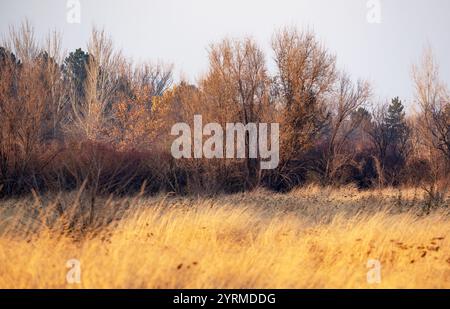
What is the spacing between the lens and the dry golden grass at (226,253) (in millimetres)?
4891

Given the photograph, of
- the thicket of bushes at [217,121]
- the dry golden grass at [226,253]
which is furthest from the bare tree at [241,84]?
the dry golden grass at [226,253]

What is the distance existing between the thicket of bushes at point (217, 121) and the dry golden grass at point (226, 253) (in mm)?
1882

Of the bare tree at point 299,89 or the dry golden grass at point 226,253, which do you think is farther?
the bare tree at point 299,89

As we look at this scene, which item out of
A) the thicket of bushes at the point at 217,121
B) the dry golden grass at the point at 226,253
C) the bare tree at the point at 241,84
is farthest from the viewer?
the bare tree at the point at 241,84

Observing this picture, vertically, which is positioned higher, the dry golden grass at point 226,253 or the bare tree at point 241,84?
the bare tree at point 241,84

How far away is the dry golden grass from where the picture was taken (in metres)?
4.89

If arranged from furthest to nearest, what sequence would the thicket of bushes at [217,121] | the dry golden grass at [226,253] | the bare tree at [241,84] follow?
1. the bare tree at [241,84]
2. the thicket of bushes at [217,121]
3. the dry golden grass at [226,253]

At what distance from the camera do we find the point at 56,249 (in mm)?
5586

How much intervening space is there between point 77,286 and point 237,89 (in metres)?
15.2

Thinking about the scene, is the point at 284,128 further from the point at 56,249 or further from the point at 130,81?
the point at 130,81

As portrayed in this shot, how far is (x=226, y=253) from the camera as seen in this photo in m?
Answer: 5.86

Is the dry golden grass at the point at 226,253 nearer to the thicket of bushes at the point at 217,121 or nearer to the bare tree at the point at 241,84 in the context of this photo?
the thicket of bushes at the point at 217,121

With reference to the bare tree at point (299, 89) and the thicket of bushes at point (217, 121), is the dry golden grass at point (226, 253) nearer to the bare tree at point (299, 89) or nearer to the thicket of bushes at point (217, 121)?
the thicket of bushes at point (217, 121)
